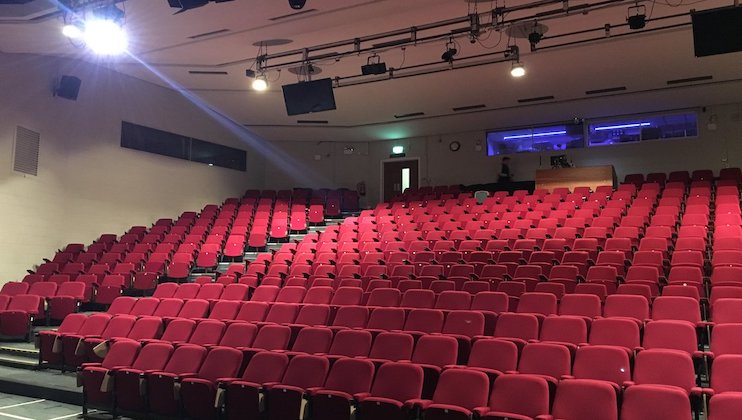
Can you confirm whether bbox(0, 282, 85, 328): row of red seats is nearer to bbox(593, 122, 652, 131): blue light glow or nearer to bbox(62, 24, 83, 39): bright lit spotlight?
bbox(62, 24, 83, 39): bright lit spotlight

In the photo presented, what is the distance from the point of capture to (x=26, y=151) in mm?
7258

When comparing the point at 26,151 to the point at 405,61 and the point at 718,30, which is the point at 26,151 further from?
the point at 718,30

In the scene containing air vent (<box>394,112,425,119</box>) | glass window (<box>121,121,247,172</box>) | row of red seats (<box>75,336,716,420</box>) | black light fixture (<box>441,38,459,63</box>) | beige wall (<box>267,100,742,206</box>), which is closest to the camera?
row of red seats (<box>75,336,716,420</box>)

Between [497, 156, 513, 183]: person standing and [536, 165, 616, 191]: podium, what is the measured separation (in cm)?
108

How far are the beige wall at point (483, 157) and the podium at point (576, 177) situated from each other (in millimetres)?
951

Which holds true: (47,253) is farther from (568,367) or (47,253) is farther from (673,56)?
(673,56)

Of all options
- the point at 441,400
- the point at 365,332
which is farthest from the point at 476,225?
the point at 441,400

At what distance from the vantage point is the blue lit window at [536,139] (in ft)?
31.9

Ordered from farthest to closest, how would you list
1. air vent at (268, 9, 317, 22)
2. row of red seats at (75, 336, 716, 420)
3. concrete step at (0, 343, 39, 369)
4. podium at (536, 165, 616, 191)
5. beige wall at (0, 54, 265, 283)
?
podium at (536, 165, 616, 191), beige wall at (0, 54, 265, 283), air vent at (268, 9, 317, 22), concrete step at (0, 343, 39, 369), row of red seats at (75, 336, 716, 420)

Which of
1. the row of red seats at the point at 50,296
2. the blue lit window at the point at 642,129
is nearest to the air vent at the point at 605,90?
the blue lit window at the point at 642,129

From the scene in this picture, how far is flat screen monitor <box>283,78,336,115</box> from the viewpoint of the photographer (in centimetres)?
626

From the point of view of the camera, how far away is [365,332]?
3715mm

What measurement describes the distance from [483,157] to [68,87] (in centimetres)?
687

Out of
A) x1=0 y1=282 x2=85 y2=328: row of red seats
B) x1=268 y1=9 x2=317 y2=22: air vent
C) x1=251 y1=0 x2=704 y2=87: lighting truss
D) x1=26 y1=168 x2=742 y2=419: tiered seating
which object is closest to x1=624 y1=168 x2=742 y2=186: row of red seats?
x1=26 y1=168 x2=742 y2=419: tiered seating
